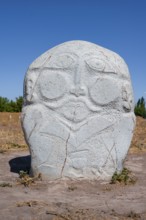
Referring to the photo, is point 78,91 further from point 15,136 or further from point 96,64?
point 15,136

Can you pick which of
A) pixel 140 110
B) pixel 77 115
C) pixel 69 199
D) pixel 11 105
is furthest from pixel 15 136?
pixel 140 110

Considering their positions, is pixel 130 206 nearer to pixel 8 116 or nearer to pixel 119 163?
pixel 119 163

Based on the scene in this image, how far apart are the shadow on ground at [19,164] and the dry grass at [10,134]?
1.13m

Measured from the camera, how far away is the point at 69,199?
5840 millimetres

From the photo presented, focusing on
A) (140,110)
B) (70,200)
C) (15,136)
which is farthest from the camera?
(140,110)

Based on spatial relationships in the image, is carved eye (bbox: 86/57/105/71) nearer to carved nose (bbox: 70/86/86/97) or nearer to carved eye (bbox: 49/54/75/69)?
carved eye (bbox: 49/54/75/69)

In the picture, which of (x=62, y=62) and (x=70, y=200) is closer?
(x=70, y=200)

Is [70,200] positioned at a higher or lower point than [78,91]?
lower

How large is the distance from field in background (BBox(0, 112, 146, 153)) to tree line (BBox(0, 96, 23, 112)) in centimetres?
435

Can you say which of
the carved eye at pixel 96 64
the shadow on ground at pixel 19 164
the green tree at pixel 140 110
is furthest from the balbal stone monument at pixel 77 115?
the green tree at pixel 140 110

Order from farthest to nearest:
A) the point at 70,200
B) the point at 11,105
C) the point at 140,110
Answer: the point at 140,110, the point at 11,105, the point at 70,200

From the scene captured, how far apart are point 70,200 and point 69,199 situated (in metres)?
0.05

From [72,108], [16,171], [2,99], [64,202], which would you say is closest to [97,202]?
[64,202]

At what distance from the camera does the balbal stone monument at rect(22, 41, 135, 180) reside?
22.8 feet
